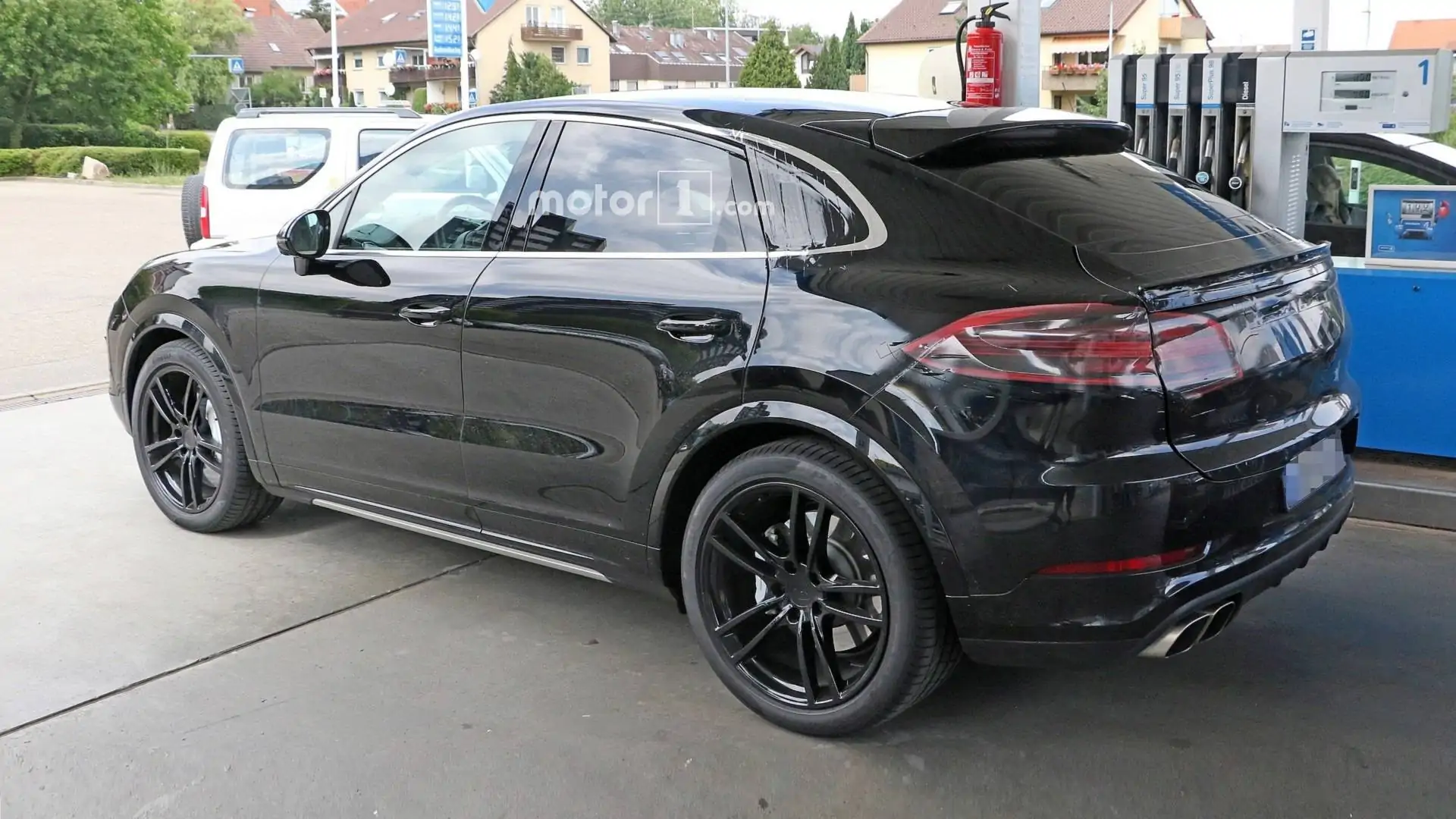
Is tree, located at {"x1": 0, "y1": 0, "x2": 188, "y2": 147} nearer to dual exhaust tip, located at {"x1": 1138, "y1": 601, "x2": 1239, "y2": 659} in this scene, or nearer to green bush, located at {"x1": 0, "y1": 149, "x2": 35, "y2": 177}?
green bush, located at {"x1": 0, "y1": 149, "x2": 35, "y2": 177}

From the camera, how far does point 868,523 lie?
3.35m

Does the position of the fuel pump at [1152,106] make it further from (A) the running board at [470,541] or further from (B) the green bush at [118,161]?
(B) the green bush at [118,161]

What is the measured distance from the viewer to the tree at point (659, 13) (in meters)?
156

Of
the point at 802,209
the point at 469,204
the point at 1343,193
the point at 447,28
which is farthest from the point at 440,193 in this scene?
the point at 447,28

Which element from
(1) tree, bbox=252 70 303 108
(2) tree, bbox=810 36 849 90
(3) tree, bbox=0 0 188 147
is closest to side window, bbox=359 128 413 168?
(3) tree, bbox=0 0 188 147

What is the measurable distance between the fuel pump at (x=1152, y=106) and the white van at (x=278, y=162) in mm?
7783

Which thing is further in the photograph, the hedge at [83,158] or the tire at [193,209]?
the hedge at [83,158]

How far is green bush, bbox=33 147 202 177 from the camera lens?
139 feet

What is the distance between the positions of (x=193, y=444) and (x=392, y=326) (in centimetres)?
153

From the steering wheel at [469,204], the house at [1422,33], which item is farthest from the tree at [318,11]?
the steering wheel at [469,204]

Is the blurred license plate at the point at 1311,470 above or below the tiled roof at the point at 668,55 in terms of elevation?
below

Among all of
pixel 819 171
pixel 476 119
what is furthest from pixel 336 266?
pixel 819 171

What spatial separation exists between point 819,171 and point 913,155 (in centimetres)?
25

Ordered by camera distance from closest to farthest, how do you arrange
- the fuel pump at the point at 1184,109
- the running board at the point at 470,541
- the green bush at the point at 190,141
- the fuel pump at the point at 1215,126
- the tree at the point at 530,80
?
1. the running board at the point at 470,541
2. the fuel pump at the point at 1215,126
3. the fuel pump at the point at 1184,109
4. the green bush at the point at 190,141
5. the tree at the point at 530,80
